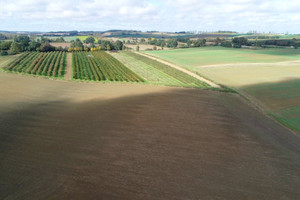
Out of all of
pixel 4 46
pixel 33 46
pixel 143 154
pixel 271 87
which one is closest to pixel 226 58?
pixel 271 87

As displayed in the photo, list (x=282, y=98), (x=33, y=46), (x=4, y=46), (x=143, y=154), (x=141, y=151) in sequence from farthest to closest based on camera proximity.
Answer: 1. (x=33, y=46)
2. (x=4, y=46)
3. (x=282, y=98)
4. (x=141, y=151)
5. (x=143, y=154)

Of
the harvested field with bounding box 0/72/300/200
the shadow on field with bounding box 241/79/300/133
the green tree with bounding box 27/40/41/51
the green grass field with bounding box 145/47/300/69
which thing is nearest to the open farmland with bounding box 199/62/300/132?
the shadow on field with bounding box 241/79/300/133

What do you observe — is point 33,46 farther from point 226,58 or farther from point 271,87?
point 271,87

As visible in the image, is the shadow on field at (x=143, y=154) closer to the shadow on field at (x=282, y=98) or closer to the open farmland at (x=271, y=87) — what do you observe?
the shadow on field at (x=282, y=98)

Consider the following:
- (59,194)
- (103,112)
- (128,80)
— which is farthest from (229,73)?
(59,194)

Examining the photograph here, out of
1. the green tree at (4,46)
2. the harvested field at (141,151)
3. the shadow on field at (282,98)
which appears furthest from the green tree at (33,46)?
the shadow on field at (282,98)

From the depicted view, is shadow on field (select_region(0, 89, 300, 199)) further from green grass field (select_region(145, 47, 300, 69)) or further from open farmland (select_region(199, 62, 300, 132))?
green grass field (select_region(145, 47, 300, 69))
